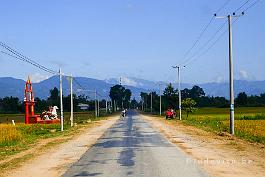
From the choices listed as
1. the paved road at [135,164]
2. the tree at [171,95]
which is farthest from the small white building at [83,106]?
the paved road at [135,164]

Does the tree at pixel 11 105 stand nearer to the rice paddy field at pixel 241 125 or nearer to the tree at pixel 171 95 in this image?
the tree at pixel 171 95

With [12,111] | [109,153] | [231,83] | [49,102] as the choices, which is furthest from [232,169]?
[49,102]

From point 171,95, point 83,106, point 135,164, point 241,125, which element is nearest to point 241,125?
point 241,125

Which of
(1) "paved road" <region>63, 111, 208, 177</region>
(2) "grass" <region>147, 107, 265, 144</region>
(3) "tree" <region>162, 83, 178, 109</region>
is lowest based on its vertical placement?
(2) "grass" <region>147, 107, 265, 144</region>

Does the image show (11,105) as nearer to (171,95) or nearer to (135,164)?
(171,95)

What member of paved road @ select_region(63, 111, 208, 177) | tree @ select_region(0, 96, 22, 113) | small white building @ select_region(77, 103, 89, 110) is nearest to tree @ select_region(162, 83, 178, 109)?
tree @ select_region(0, 96, 22, 113)

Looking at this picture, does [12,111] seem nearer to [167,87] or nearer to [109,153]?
[167,87]

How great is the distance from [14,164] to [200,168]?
274 inches

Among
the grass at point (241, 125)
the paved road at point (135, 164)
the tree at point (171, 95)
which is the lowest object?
the grass at point (241, 125)

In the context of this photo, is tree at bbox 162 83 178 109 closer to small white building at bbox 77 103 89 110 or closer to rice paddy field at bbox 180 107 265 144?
rice paddy field at bbox 180 107 265 144

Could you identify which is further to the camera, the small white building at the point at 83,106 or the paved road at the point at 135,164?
the small white building at the point at 83,106

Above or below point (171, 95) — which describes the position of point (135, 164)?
below

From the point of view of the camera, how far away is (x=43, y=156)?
20.8 m

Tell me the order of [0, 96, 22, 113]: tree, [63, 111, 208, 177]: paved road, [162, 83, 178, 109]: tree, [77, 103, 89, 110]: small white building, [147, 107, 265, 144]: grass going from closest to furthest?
[63, 111, 208, 177]: paved road → [147, 107, 265, 144]: grass → [162, 83, 178, 109]: tree → [0, 96, 22, 113]: tree → [77, 103, 89, 110]: small white building
